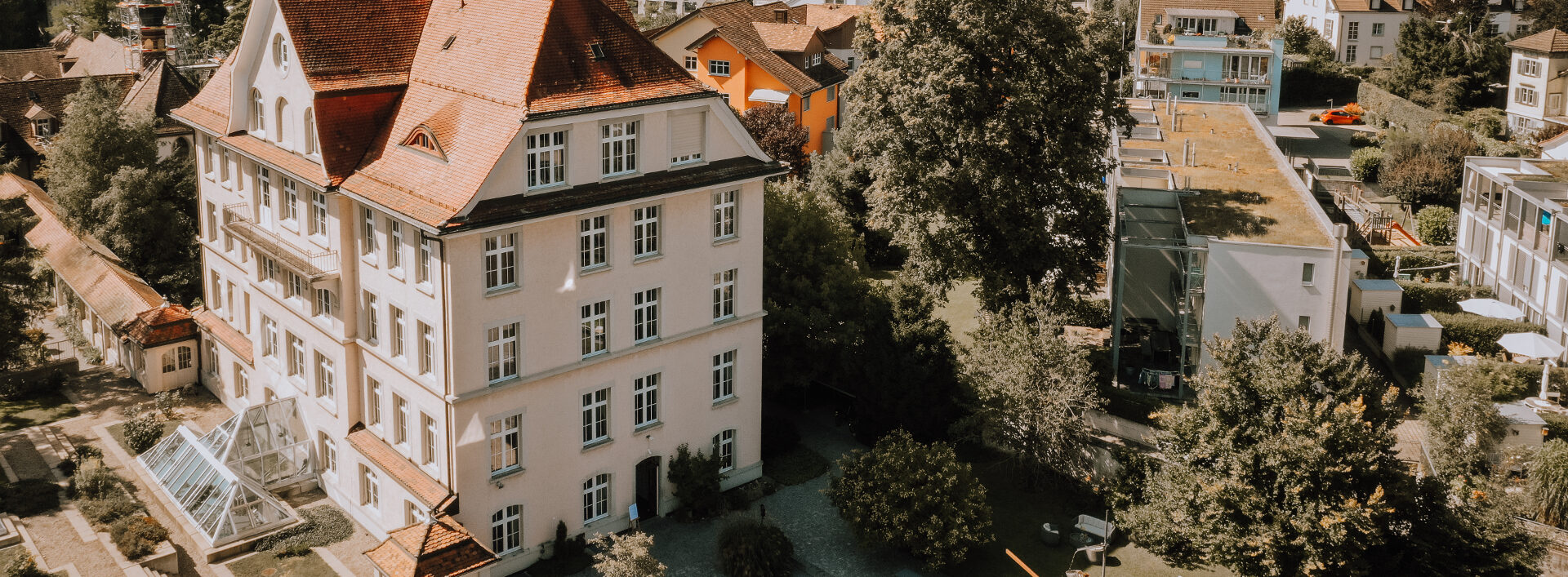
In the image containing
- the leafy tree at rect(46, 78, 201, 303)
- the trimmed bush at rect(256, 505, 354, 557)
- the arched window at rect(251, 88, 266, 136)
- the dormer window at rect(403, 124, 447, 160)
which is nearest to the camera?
the dormer window at rect(403, 124, 447, 160)

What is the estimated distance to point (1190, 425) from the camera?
34.8 m

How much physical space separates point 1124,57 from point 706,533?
863 inches

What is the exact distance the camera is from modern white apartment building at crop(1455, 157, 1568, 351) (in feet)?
168

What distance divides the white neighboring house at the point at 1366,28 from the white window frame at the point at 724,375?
91379 millimetres

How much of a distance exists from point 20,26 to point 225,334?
314ft

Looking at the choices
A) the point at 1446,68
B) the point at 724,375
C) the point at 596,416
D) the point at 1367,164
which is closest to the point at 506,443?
the point at 596,416

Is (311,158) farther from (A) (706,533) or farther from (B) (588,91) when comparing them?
(A) (706,533)

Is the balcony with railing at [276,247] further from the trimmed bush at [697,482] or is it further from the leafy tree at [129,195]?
the trimmed bush at [697,482]

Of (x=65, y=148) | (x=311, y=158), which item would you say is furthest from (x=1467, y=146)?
(x=65, y=148)

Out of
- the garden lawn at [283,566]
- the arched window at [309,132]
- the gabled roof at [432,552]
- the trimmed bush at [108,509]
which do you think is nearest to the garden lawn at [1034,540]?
the gabled roof at [432,552]

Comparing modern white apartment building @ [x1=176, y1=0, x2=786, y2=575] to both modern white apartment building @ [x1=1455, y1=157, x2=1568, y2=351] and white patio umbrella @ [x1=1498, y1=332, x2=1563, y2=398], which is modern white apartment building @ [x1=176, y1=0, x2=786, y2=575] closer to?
white patio umbrella @ [x1=1498, y1=332, x2=1563, y2=398]

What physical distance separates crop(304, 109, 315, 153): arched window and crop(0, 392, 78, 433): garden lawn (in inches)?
693

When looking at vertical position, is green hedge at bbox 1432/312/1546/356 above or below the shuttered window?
below

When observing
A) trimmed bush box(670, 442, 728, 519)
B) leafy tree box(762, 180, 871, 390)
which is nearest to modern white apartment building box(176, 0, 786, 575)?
trimmed bush box(670, 442, 728, 519)
